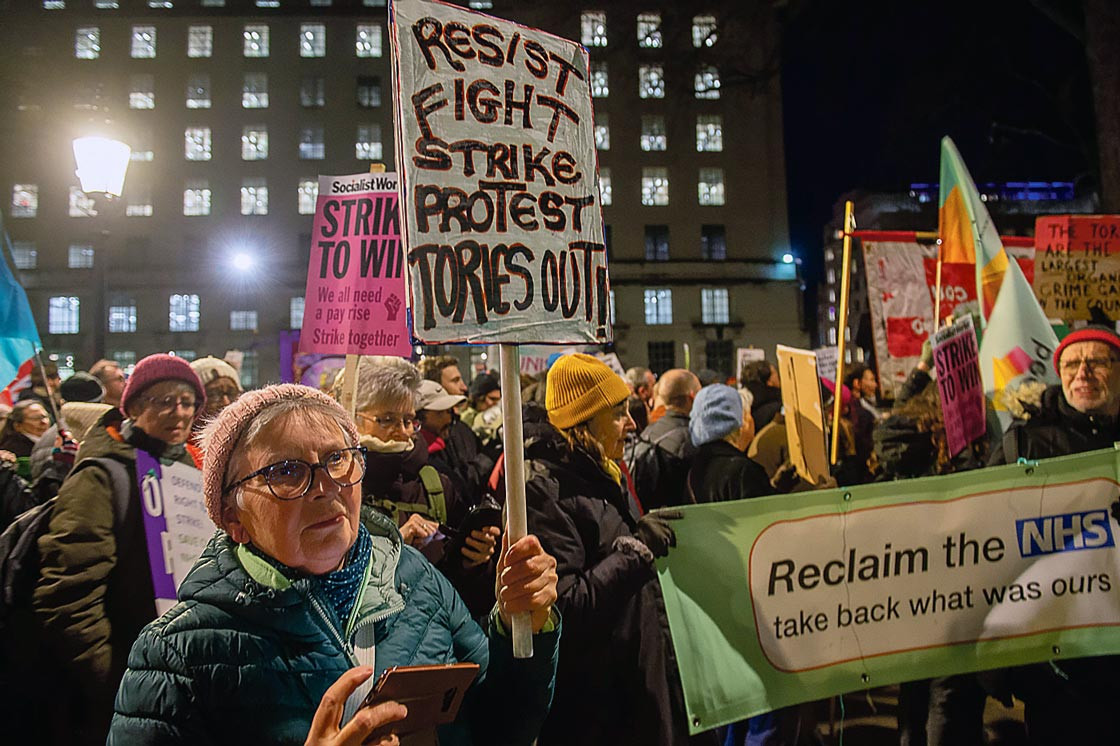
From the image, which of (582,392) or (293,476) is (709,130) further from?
(293,476)

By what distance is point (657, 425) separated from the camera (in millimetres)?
5324

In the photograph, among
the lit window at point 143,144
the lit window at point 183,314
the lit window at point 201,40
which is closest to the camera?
the lit window at point 183,314

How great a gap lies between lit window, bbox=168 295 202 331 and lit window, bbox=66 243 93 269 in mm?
5625

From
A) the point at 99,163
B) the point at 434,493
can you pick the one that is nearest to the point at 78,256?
the point at 99,163

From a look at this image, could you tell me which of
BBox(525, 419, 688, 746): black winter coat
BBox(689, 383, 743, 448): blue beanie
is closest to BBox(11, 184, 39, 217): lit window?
BBox(689, 383, 743, 448): blue beanie

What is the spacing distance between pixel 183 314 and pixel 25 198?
37.6 feet

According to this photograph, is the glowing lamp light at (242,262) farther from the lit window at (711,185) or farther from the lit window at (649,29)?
the lit window at (711,185)

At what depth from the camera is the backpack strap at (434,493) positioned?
3.92 m

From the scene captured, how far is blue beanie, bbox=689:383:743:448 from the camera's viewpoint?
13.8ft

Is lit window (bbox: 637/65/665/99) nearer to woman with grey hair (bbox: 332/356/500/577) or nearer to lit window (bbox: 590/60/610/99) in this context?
lit window (bbox: 590/60/610/99)

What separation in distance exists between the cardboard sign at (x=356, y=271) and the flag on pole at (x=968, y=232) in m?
3.70

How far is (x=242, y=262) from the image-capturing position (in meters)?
47.4

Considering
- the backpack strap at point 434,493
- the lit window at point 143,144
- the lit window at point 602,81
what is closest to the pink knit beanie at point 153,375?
the backpack strap at point 434,493

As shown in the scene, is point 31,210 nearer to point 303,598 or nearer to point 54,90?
point 54,90
